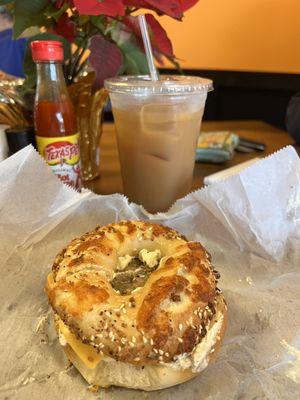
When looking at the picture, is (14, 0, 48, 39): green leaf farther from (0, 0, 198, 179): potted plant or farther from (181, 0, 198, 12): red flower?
(181, 0, 198, 12): red flower

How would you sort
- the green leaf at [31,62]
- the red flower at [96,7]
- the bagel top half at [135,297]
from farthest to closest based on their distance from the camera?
1. the green leaf at [31,62]
2. the red flower at [96,7]
3. the bagel top half at [135,297]

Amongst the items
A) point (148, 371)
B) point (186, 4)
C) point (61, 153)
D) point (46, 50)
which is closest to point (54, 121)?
point (61, 153)

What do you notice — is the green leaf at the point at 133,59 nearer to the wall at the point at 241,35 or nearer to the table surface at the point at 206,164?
the table surface at the point at 206,164

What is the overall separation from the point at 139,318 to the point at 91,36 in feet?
2.76

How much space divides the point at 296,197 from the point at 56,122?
696mm

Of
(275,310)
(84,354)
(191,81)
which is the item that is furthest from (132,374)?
(191,81)

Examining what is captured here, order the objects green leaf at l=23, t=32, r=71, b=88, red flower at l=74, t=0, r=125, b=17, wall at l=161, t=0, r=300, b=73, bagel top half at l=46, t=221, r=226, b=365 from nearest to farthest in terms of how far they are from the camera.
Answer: bagel top half at l=46, t=221, r=226, b=365 → red flower at l=74, t=0, r=125, b=17 → green leaf at l=23, t=32, r=71, b=88 → wall at l=161, t=0, r=300, b=73

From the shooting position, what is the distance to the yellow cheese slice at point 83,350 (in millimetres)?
698

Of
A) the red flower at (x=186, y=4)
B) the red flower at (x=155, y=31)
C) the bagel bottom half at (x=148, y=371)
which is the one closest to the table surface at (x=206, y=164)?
the red flower at (x=155, y=31)

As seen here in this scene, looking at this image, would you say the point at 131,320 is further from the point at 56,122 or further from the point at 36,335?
the point at 56,122

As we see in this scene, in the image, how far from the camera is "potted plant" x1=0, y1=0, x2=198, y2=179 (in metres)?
1.00

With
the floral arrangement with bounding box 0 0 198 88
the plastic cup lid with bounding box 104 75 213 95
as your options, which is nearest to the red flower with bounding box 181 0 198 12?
the floral arrangement with bounding box 0 0 198 88

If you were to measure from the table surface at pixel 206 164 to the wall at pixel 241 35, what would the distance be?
47 cm

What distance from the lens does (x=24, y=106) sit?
1.21m
